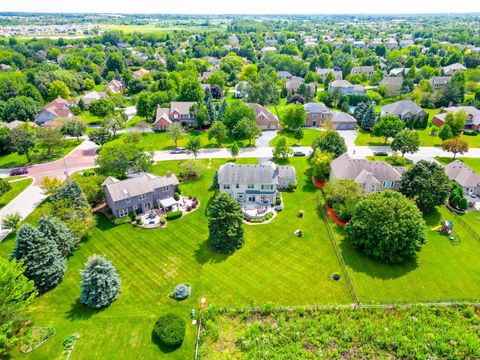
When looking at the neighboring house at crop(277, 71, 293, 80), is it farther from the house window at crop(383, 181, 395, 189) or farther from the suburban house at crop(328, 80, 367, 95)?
the house window at crop(383, 181, 395, 189)

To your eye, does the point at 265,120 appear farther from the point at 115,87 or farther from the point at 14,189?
the point at 115,87

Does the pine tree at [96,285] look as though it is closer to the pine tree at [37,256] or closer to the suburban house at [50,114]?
the pine tree at [37,256]

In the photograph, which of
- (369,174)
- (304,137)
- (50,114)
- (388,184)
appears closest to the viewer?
(369,174)

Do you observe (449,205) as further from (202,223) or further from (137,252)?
(137,252)

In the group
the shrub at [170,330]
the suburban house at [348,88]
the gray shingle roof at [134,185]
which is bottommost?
the suburban house at [348,88]

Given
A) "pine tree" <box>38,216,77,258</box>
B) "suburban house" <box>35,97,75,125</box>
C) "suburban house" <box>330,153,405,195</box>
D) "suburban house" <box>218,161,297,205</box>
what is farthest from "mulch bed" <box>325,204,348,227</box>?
"suburban house" <box>35,97,75,125</box>

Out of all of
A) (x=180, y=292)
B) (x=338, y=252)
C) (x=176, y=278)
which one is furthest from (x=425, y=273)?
(x=176, y=278)

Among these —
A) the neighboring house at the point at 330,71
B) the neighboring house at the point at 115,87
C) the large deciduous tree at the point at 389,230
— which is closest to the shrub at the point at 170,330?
the large deciduous tree at the point at 389,230
